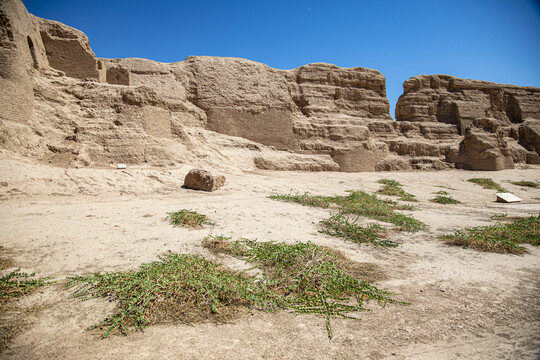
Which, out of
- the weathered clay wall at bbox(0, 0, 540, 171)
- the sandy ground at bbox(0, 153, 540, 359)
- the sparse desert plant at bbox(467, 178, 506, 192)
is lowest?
the sandy ground at bbox(0, 153, 540, 359)

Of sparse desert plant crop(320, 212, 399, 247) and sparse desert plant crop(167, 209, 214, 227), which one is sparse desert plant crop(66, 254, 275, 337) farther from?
sparse desert plant crop(320, 212, 399, 247)

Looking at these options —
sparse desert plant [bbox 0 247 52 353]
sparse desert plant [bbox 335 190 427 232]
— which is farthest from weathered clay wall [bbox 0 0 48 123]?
sparse desert plant [bbox 335 190 427 232]

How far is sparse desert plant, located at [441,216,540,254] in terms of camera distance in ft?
12.0

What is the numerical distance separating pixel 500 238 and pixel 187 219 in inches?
176

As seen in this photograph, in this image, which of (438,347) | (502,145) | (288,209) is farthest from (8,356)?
(502,145)

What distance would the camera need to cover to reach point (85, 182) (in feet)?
22.1

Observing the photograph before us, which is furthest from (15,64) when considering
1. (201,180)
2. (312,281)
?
(312,281)

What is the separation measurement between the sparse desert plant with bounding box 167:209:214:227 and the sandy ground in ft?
0.53

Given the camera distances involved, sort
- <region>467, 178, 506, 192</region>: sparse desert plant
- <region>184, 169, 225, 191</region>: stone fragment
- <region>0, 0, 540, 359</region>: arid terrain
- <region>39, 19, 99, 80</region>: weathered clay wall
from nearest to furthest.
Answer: <region>0, 0, 540, 359</region>: arid terrain → <region>184, 169, 225, 191</region>: stone fragment → <region>39, 19, 99, 80</region>: weathered clay wall → <region>467, 178, 506, 192</region>: sparse desert plant

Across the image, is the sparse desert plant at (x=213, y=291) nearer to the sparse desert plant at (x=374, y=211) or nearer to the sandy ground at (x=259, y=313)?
the sandy ground at (x=259, y=313)

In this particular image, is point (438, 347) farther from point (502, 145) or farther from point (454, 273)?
point (502, 145)

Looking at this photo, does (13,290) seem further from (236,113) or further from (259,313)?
(236,113)

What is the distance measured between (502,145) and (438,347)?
24.6 metres

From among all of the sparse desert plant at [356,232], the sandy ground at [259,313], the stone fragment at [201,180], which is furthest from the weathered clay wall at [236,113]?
the sparse desert plant at [356,232]
